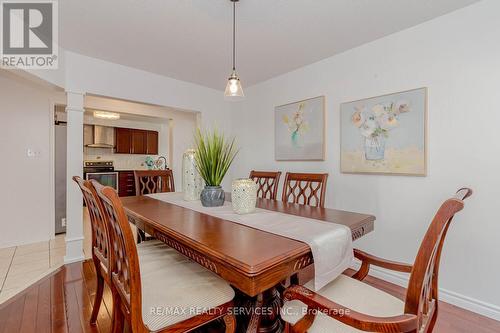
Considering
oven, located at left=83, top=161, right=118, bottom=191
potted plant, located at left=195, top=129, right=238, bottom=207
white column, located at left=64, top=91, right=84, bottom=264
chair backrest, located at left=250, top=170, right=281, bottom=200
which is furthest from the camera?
oven, located at left=83, top=161, right=118, bottom=191

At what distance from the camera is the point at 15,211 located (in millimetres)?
3064

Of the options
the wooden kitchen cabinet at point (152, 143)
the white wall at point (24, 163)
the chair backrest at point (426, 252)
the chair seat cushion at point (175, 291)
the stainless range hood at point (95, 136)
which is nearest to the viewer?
the chair backrest at point (426, 252)

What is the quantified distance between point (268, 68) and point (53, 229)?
12.1 ft

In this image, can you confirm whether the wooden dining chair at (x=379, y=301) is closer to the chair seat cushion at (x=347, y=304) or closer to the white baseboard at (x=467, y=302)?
the chair seat cushion at (x=347, y=304)

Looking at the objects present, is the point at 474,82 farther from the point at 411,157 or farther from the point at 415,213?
the point at 415,213

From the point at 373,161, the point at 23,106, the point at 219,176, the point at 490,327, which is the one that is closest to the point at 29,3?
the point at 23,106

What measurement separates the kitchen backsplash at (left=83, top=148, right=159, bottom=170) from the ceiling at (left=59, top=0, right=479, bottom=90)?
401 centimetres

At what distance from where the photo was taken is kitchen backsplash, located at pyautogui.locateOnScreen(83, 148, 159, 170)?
5.91m

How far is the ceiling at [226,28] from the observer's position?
1812 millimetres

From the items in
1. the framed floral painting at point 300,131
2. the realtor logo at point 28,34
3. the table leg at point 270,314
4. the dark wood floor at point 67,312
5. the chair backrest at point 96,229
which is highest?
the realtor logo at point 28,34

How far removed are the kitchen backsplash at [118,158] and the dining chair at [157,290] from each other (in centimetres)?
564

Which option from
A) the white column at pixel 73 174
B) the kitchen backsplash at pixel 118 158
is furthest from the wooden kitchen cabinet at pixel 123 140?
the white column at pixel 73 174

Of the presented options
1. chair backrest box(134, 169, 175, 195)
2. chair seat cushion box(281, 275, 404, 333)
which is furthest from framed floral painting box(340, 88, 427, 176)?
chair backrest box(134, 169, 175, 195)

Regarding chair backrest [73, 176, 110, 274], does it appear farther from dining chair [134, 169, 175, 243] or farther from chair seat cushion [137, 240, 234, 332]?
dining chair [134, 169, 175, 243]
